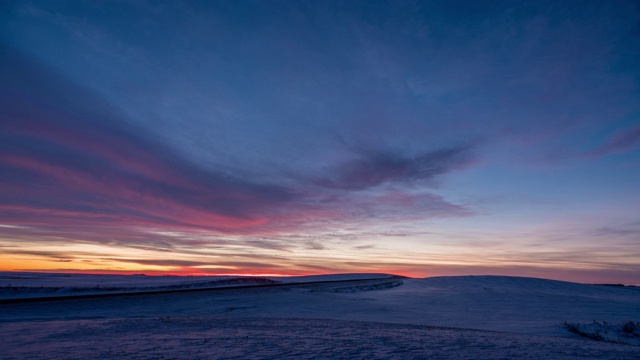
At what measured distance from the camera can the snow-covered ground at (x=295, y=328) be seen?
9.40m

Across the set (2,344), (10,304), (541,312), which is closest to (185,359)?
(2,344)

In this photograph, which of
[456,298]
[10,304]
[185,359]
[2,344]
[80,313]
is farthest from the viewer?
[456,298]

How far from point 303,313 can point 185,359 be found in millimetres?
14125

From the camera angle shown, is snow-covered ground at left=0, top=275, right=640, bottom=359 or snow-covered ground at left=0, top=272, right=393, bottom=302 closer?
snow-covered ground at left=0, top=275, right=640, bottom=359

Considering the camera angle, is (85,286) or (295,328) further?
(85,286)

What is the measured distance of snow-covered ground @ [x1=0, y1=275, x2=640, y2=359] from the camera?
9398mm

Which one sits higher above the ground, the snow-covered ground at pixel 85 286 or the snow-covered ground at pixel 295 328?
the snow-covered ground at pixel 85 286

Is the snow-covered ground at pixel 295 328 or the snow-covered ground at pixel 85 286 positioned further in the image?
the snow-covered ground at pixel 85 286

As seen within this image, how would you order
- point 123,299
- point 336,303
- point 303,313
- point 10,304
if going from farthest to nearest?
1. point 336,303
2. point 123,299
3. point 303,313
4. point 10,304

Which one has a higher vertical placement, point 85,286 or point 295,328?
point 85,286

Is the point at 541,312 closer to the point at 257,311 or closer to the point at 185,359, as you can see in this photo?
the point at 257,311

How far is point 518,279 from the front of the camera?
169ft

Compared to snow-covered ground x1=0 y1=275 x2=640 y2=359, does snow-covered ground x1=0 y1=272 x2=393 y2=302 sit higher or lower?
higher

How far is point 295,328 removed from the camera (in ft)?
45.2
